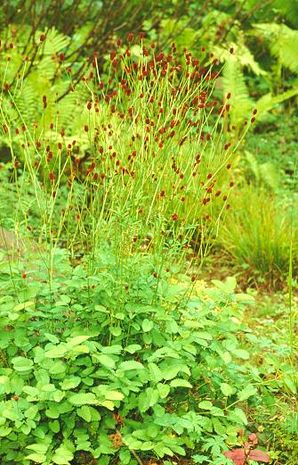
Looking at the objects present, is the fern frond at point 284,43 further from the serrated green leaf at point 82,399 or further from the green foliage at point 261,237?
the serrated green leaf at point 82,399

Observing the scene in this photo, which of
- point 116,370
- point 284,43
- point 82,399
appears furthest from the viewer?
point 284,43

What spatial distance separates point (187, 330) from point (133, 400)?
1.29 feet

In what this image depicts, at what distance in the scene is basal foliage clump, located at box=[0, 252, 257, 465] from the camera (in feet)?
8.34

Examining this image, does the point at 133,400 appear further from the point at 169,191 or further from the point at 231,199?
the point at 231,199

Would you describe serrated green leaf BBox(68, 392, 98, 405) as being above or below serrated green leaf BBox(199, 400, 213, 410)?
above

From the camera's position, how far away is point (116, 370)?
8.49 ft

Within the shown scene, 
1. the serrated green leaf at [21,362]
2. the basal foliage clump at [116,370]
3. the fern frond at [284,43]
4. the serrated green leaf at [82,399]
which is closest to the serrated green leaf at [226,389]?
the basal foliage clump at [116,370]

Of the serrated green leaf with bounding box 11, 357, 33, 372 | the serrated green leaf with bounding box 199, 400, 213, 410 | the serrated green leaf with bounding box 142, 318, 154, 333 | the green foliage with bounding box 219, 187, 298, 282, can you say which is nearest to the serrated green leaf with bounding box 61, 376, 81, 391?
the serrated green leaf with bounding box 11, 357, 33, 372

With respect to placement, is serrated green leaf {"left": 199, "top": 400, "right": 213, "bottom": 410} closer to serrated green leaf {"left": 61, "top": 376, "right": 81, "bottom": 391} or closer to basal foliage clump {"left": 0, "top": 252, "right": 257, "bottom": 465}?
basal foliage clump {"left": 0, "top": 252, "right": 257, "bottom": 465}

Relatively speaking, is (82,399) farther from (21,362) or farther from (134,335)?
(134,335)

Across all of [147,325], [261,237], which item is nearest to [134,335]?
[147,325]

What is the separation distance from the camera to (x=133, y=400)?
266cm

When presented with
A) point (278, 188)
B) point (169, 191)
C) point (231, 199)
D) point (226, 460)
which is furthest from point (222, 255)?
point (226, 460)

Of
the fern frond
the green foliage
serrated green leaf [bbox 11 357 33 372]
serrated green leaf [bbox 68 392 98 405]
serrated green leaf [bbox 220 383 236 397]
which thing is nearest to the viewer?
serrated green leaf [bbox 68 392 98 405]
